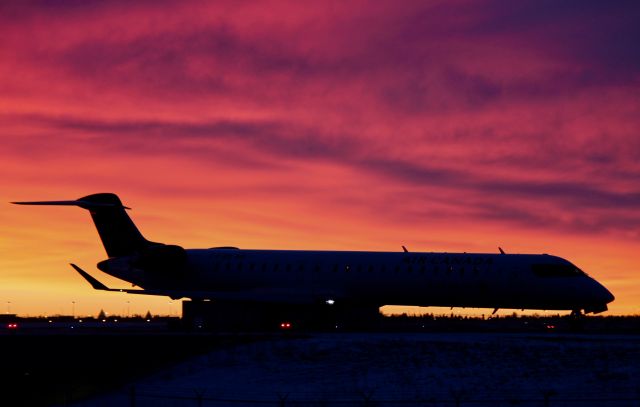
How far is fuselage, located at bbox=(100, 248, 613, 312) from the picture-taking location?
5084 centimetres

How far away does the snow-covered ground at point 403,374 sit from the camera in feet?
107

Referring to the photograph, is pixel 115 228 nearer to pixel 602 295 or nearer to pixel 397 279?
pixel 397 279

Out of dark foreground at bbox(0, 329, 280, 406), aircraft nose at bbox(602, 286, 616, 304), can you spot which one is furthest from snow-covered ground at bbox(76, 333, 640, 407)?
aircraft nose at bbox(602, 286, 616, 304)

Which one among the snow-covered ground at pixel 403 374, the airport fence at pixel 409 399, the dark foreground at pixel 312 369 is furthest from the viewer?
the dark foreground at pixel 312 369

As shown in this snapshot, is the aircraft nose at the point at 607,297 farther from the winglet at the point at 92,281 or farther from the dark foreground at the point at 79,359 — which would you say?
the winglet at the point at 92,281

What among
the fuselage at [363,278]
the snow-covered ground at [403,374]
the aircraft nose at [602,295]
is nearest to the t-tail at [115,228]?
the fuselage at [363,278]

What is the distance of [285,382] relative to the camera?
3462cm

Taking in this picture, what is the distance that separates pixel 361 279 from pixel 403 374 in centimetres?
1813

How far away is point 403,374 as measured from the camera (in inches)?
1380

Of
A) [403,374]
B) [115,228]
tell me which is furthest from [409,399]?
[115,228]

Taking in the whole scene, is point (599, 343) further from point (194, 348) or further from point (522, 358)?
point (194, 348)

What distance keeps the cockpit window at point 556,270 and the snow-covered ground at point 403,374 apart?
34.2 ft

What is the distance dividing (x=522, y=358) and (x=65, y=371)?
19164 mm

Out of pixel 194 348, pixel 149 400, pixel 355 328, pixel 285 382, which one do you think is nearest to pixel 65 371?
pixel 194 348
